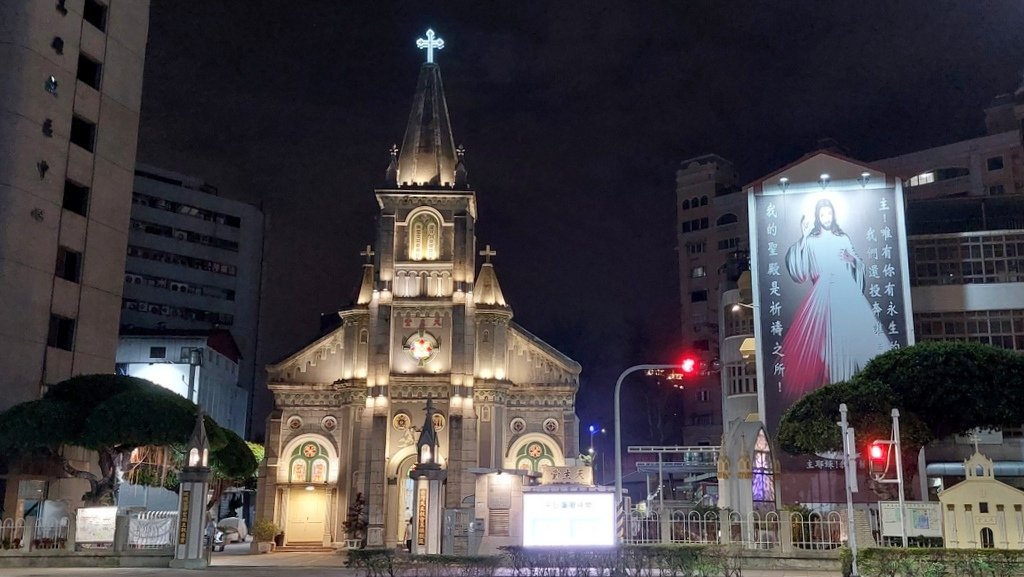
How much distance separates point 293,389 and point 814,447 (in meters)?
29.2

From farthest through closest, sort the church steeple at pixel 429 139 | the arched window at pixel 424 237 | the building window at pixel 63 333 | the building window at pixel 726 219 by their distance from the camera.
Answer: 1. the building window at pixel 726 219
2. the church steeple at pixel 429 139
3. the arched window at pixel 424 237
4. the building window at pixel 63 333

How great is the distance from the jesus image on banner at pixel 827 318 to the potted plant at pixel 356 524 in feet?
72.0

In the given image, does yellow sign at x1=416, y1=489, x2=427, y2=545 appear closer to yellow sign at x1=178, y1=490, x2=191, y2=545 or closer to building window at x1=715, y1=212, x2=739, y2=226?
yellow sign at x1=178, y1=490, x2=191, y2=545

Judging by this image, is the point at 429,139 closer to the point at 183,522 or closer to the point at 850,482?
the point at 183,522

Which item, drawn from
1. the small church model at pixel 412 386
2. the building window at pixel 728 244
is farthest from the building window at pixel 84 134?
the building window at pixel 728 244

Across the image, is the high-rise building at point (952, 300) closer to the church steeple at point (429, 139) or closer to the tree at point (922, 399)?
the tree at point (922, 399)

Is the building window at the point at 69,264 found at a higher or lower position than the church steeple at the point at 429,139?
lower

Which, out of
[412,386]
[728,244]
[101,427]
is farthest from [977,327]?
[728,244]

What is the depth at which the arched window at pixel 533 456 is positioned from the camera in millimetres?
52562

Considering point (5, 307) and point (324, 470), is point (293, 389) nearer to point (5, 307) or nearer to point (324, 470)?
point (324, 470)

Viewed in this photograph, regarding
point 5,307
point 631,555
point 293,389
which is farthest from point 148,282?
point 631,555

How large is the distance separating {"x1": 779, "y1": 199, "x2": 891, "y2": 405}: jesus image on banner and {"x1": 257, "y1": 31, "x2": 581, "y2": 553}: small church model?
13068 millimetres

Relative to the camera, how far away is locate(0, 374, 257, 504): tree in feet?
118

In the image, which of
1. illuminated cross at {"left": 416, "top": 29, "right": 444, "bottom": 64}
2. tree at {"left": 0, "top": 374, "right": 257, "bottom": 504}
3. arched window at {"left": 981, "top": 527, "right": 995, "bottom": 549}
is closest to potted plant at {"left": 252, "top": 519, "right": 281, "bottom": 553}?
tree at {"left": 0, "top": 374, "right": 257, "bottom": 504}
